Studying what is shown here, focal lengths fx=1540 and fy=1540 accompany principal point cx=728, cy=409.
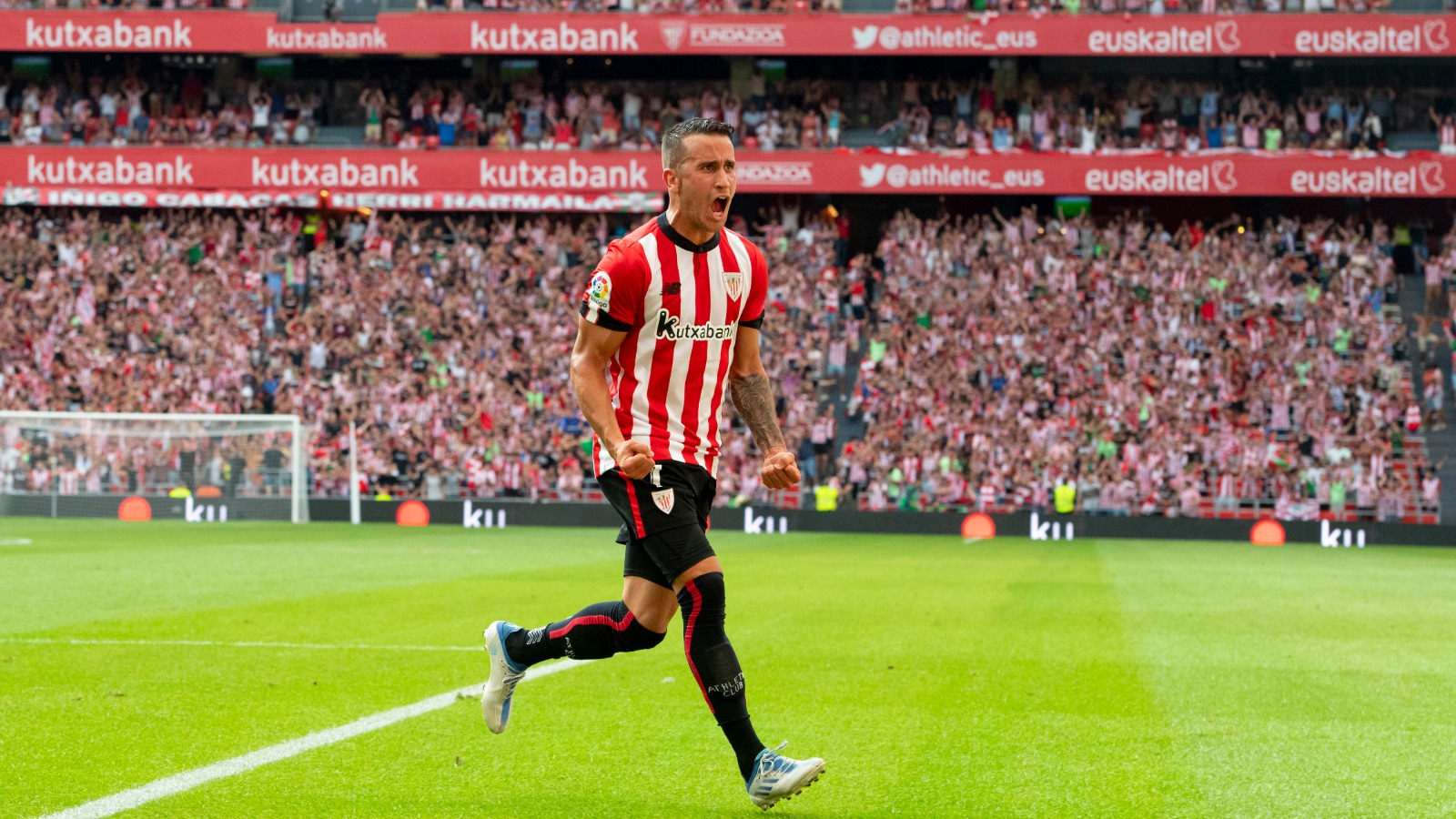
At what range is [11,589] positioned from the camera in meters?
14.0

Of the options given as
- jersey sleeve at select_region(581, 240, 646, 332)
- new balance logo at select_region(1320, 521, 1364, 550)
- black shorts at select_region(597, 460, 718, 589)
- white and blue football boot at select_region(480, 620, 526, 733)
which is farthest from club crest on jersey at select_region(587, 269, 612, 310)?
new balance logo at select_region(1320, 521, 1364, 550)

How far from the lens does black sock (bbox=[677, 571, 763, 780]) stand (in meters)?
5.28

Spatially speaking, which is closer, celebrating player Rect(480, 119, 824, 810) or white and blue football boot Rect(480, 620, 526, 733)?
celebrating player Rect(480, 119, 824, 810)

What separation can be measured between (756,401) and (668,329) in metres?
0.57

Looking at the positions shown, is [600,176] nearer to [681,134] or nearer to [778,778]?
[681,134]

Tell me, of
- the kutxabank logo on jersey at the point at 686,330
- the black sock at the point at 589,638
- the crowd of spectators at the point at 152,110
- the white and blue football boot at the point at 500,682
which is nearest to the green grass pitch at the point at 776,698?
the white and blue football boot at the point at 500,682

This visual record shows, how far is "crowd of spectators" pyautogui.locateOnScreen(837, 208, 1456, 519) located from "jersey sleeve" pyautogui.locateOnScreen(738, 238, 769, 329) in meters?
26.5

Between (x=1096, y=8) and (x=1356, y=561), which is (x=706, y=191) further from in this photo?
(x=1096, y=8)

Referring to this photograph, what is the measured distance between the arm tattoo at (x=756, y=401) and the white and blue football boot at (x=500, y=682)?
3.96ft

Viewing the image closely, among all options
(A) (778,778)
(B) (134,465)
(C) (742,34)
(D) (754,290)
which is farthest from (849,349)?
(A) (778,778)

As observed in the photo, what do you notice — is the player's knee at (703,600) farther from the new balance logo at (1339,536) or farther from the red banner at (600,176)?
the red banner at (600,176)

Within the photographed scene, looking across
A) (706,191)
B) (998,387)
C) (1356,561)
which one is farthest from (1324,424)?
(706,191)

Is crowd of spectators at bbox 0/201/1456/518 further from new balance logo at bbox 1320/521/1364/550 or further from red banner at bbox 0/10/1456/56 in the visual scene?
red banner at bbox 0/10/1456/56

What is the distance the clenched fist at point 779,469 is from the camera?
552cm
